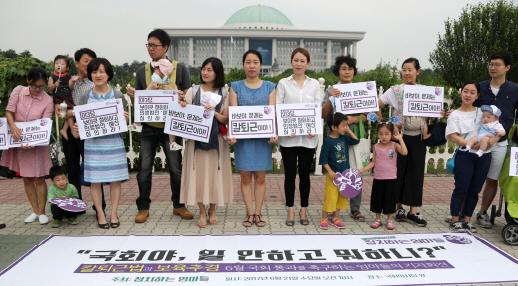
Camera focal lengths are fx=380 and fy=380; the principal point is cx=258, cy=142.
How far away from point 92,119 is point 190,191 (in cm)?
148

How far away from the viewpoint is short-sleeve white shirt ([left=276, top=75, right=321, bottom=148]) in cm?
479

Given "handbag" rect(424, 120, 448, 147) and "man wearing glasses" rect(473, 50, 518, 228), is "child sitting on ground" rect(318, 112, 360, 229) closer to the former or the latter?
"handbag" rect(424, 120, 448, 147)

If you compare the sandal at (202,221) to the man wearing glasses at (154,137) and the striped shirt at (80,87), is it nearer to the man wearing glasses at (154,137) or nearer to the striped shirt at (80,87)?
the man wearing glasses at (154,137)

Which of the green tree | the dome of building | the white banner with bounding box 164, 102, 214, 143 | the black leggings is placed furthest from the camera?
the dome of building

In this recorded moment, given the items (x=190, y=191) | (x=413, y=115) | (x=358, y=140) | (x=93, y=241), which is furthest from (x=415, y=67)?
(x=93, y=241)

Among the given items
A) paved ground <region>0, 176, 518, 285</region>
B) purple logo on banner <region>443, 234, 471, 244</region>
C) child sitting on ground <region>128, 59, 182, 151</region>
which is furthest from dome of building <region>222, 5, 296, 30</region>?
purple logo on banner <region>443, 234, 471, 244</region>

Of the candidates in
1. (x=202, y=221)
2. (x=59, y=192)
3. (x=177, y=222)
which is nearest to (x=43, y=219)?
(x=59, y=192)

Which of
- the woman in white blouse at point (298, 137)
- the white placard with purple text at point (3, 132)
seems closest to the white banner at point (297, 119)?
the woman in white blouse at point (298, 137)

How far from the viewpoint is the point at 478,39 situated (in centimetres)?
1692

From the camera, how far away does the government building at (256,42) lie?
104438 mm

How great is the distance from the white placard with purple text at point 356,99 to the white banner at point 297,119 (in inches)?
17.5

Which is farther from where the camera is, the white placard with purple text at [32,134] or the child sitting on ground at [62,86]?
the child sitting on ground at [62,86]

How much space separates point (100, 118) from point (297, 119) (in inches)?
94.7

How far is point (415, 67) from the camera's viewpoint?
4883 mm
